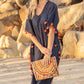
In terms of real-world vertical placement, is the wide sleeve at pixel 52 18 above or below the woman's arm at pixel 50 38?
above

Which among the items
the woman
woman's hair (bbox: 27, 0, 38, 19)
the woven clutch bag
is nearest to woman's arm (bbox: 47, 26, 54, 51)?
the woman

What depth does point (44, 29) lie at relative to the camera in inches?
61.4

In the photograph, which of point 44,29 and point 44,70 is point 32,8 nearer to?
point 44,29

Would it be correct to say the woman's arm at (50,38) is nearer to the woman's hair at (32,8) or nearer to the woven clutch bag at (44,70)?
the woven clutch bag at (44,70)

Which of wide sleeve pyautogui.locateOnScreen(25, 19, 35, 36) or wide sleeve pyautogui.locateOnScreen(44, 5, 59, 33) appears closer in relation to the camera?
wide sleeve pyautogui.locateOnScreen(44, 5, 59, 33)

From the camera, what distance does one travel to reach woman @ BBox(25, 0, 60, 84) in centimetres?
153

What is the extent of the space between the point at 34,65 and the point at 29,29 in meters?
0.41

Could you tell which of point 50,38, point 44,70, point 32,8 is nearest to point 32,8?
point 32,8

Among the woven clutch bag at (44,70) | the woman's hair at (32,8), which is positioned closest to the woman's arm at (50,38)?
the woven clutch bag at (44,70)

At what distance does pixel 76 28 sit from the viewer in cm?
682

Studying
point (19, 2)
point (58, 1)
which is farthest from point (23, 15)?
point (58, 1)

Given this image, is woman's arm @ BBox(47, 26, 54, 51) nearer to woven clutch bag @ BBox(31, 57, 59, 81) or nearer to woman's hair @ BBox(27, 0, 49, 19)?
woven clutch bag @ BBox(31, 57, 59, 81)

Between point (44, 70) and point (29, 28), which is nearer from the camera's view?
point (44, 70)

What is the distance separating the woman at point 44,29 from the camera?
153cm
